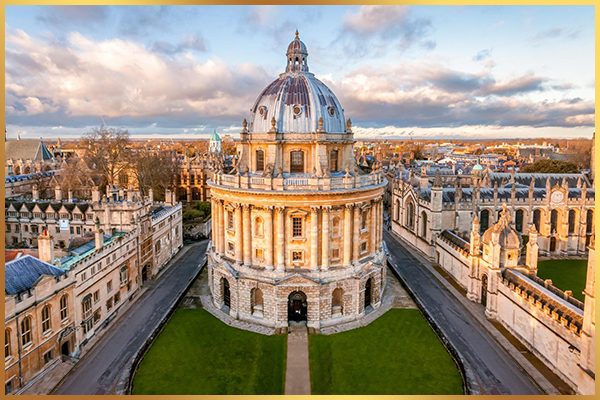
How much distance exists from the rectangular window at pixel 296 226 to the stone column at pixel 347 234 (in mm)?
3440

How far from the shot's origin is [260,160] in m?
33.0

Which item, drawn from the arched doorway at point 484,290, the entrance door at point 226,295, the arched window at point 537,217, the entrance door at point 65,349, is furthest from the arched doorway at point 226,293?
the arched window at point 537,217

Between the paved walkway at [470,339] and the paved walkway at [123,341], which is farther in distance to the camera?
the paved walkway at [470,339]

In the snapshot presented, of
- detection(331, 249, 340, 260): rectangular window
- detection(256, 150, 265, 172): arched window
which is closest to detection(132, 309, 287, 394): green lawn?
detection(331, 249, 340, 260): rectangular window

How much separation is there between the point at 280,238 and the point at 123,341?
42.8 feet

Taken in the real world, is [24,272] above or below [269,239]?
below

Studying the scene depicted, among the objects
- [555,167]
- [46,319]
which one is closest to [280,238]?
[46,319]

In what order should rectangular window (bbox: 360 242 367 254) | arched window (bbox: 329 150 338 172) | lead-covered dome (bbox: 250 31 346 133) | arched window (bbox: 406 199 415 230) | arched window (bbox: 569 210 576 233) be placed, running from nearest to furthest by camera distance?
lead-covered dome (bbox: 250 31 346 133) → arched window (bbox: 329 150 338 172) → rectangular window (bbox: 360 242 367 254) → arched window (bbox: 569 210 576 233) → arched window (bbox: 406 199 415 230)

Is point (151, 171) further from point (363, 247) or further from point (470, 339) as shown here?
point (470, 339)

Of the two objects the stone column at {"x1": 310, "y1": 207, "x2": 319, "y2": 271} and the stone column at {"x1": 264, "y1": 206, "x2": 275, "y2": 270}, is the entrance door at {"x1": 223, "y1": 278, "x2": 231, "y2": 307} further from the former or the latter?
the stone column at {"x1": 310, "y1": 207, "x2": 319, "y2": 271}

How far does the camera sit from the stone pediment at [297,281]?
99.5ft

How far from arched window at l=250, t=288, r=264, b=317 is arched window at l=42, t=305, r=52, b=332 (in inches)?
523

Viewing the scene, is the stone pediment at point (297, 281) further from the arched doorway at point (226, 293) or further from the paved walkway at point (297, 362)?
the arched doorway at point (226, 293)

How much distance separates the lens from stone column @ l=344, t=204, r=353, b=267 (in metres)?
31.3
